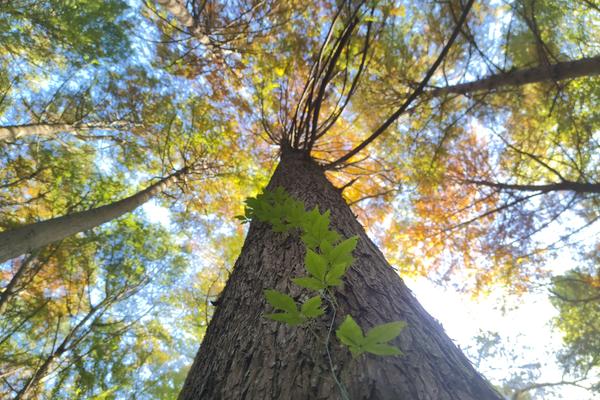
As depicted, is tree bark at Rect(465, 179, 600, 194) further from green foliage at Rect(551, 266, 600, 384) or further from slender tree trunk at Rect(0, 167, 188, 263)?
slender tree trunk at Rect(0, 167, 188, 263)

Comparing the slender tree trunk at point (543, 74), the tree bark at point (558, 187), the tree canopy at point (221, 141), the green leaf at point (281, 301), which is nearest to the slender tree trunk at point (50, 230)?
the tree canopy at point (221, 141)

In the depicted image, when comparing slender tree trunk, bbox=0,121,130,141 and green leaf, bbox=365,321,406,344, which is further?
slender tree trunk, bbox=0,121,130,141

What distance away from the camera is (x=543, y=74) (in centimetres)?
372

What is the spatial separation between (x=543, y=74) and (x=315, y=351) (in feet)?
15.3

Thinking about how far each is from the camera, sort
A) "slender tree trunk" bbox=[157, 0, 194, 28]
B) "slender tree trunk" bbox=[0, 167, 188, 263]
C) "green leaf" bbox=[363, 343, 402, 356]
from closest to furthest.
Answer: "green leaf" bbox=[363, 343, 402, 356] < "slender tree trunk" bbox=[0, 167, 188, 263] < "slender tree trunk" bbox=[157, 0, 194, 28]

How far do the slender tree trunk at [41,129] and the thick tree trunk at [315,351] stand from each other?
4.51m

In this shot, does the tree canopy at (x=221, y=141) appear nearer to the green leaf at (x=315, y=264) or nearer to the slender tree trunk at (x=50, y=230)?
the slender tree trunk at (x=50, y=230)

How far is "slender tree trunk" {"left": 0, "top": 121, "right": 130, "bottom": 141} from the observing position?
3965mm

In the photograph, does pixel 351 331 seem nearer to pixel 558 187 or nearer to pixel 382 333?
pixel 382 333

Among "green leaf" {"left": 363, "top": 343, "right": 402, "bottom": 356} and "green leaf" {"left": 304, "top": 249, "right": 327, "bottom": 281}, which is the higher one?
"green leaf" {"left": 304, "top": 249, "right": 327, "bottom": 281}

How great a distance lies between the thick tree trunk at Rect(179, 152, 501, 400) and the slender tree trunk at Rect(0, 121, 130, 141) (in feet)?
14.8

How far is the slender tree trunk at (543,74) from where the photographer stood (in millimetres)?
3414

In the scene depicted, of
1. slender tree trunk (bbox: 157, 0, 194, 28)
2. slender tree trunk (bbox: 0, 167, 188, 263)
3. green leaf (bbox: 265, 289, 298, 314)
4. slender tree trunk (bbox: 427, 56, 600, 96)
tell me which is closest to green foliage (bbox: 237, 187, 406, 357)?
green leaf (bbox: 265, 289, 298, 314)

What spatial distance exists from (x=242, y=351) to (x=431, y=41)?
6.05m
